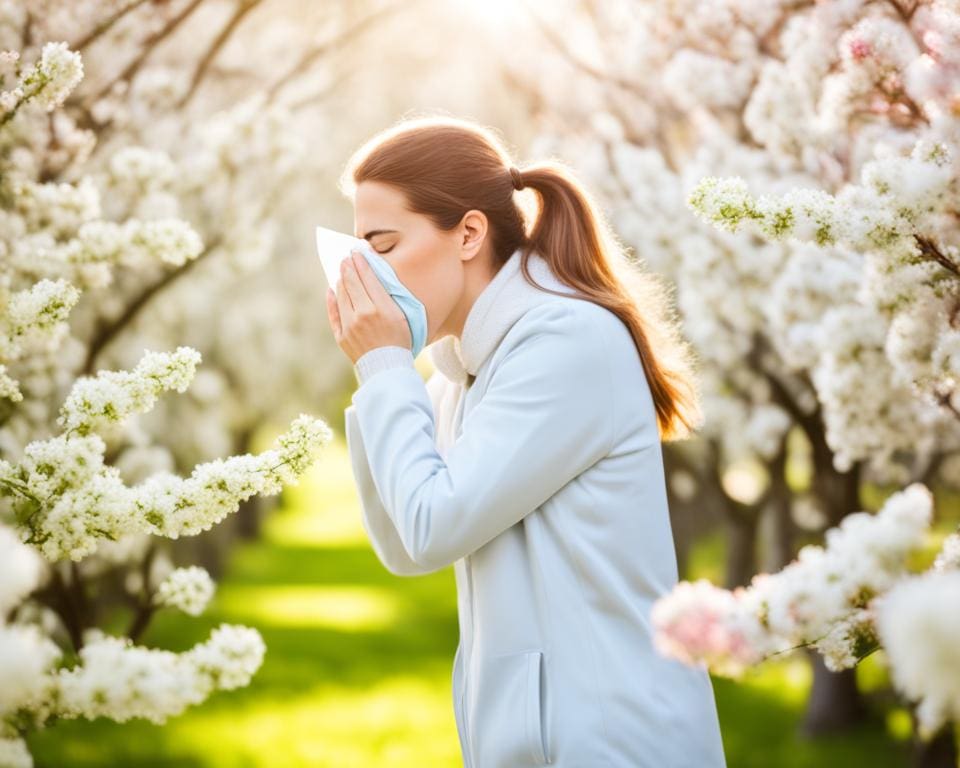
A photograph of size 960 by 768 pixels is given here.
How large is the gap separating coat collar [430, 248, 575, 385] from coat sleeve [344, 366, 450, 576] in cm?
28

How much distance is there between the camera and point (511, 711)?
6.87 feet

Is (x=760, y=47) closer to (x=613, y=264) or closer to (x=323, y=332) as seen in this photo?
(x=613, y=264)

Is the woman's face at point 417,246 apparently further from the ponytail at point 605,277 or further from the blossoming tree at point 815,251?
the blossoming tree at point 815,251

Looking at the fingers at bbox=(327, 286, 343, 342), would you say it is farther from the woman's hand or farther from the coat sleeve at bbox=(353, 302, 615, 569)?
the coat sleeve at bbox=(353, 302, 615, 569)

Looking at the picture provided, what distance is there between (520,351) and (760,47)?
330cm

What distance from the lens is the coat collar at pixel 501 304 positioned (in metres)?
2.27

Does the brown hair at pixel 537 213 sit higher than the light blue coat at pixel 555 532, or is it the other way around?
the brown hair at pixel 537 213

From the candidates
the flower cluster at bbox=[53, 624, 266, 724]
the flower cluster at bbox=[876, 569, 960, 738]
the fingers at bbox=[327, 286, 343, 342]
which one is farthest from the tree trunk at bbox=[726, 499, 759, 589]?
the flower cluster at bbox=[876, 569, 960, 738]

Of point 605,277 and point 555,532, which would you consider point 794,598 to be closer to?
point 555,532

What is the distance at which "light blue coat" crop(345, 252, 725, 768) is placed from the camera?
2.03 m

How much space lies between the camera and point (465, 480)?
1998 millimetres

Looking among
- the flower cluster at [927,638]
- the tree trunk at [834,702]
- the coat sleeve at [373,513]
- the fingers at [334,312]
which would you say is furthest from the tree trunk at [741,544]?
the flower cluster at [927,638]

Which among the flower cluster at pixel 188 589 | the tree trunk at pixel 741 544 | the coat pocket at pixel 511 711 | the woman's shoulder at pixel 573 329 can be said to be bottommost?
the tree trunk at pixel 741 544

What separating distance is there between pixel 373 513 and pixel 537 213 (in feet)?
2.53
